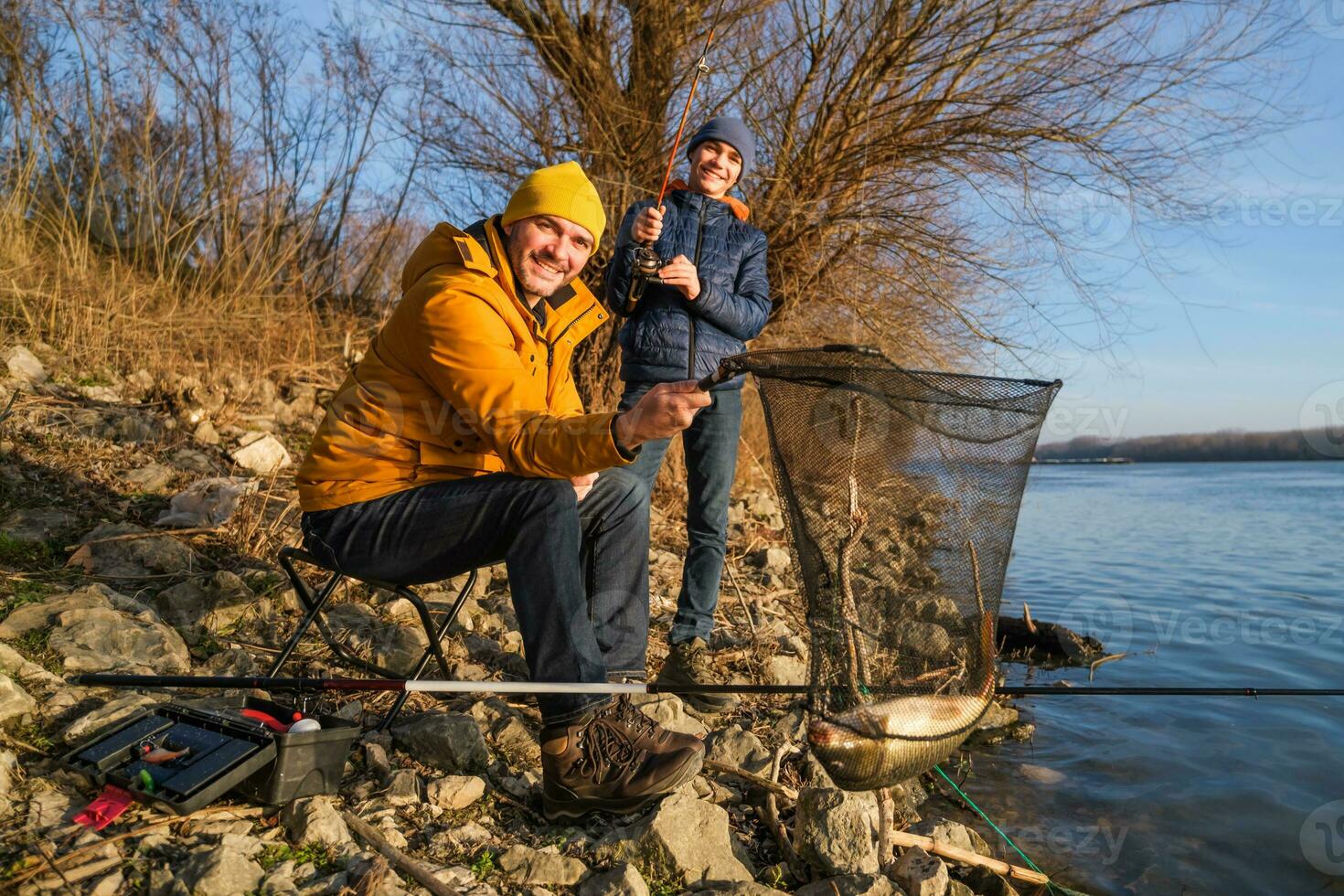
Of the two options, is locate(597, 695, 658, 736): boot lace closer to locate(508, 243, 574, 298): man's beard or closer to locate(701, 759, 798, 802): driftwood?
locate(701, 759, 798, 802): driftwood

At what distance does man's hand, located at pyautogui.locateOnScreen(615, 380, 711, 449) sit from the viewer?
207 centimetres

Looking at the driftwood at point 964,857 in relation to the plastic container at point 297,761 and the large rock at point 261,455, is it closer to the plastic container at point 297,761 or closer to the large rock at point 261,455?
the plastic container at point 297,761

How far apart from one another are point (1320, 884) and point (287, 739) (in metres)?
3.25

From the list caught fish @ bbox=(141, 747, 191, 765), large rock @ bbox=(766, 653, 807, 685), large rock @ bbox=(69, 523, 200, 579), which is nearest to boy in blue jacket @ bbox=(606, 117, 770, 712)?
large rock @ bbox=(766, 653, 807, 685)

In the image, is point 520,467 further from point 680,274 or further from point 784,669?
point 784,669

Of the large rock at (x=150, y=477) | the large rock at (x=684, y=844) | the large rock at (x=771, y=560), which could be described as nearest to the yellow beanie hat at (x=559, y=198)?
the large rock at (x=684, y=844)

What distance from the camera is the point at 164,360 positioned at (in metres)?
5.83

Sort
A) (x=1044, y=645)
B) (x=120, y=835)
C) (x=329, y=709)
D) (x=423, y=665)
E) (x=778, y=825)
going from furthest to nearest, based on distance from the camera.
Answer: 1. (x=1044, y=645)
2. (x=329, y=709)
3. (x=423, y=665)
4. (x=778, y=825)
5. (x=120, y=835)

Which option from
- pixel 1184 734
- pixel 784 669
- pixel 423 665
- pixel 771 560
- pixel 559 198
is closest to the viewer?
pixel 559 198

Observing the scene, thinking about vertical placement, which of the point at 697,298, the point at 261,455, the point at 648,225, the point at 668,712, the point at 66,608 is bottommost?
the point at 668,712

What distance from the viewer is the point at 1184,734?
4.37 m

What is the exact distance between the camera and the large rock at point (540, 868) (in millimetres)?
2178

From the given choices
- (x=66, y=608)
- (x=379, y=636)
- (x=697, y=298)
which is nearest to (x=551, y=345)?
(x=697, y=298)

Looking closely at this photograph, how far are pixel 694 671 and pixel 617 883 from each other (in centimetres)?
117
